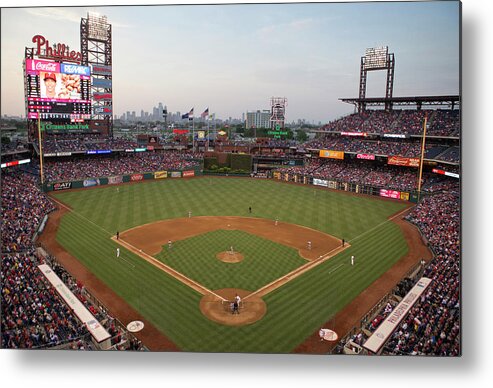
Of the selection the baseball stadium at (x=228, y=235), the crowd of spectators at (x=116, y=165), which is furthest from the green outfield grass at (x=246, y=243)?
the crowd of spectators at (x=116, y=165)

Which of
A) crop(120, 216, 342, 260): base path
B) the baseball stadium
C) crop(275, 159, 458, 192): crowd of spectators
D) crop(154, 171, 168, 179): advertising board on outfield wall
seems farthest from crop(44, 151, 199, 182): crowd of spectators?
crop(120, 216, 342, 260): base path

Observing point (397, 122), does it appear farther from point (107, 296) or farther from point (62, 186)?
point (107, 296)

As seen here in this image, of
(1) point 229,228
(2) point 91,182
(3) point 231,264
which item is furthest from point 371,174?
(2) point 91,182

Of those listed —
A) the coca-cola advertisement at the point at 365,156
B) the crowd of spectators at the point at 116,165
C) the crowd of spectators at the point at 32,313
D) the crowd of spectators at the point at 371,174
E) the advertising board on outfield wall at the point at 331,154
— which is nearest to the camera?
the crowd of spectators at the point at 32,313

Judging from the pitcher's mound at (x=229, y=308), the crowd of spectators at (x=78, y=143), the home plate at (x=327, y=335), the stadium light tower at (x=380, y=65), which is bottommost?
the home plate at (x=327, y=335)

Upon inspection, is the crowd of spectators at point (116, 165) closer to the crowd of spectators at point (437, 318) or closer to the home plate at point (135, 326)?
the home plate at point (135, 326)

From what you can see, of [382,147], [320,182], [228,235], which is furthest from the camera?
[320,182]

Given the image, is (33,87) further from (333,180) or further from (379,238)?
(379,238)

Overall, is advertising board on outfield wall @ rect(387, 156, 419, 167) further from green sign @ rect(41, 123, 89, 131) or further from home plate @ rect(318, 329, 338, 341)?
green sign @ rect(41, 123, 89, 131)
